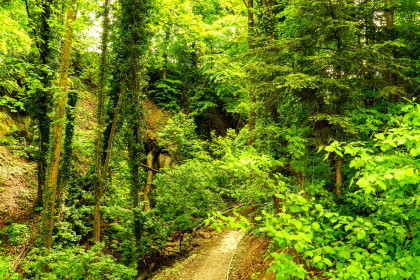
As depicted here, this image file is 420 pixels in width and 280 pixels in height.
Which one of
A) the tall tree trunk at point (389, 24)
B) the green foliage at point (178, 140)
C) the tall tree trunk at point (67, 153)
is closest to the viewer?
the tall tree trunk at point (389, 24)

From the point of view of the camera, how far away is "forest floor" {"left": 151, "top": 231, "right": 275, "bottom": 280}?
24.1 feet

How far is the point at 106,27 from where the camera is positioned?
9953 mm

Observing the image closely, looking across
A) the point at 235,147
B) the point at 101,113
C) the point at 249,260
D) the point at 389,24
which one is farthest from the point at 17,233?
the point at 389,24

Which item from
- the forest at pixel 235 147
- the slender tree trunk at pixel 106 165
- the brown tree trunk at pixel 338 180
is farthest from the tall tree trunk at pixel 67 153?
the brown tree trunk at pixel 338 180

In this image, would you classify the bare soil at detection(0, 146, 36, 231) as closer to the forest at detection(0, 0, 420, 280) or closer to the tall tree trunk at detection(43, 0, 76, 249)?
the forest at detection(0, 0, 420, 280)

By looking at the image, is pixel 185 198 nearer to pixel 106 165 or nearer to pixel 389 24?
pixel 106 165

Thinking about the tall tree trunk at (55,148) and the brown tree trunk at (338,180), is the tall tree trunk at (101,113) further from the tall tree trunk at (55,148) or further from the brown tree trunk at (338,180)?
the brown tree trunk at (338,180)

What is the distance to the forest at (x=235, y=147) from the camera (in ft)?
8.59

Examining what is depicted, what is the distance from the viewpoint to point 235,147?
10344 mm

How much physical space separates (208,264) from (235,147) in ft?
15.9

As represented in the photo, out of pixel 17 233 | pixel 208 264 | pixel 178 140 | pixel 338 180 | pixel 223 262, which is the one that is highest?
pixel 178 140

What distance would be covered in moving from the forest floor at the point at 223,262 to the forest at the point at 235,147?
33cm

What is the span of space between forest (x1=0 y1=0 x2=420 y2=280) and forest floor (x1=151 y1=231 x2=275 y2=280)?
0.33 m

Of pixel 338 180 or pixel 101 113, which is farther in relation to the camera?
pixel 101 113
